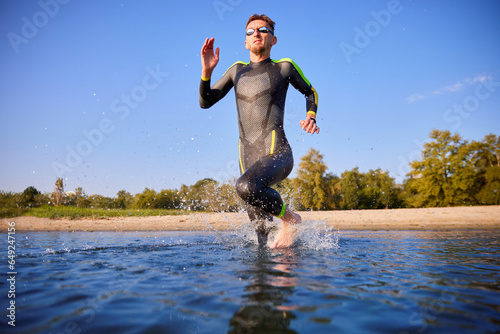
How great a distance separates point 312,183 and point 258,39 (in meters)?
32.4

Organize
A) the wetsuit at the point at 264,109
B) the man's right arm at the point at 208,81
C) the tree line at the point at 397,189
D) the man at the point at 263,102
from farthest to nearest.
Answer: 1. the tree line at the point at 397,189
2. the man's right arm at the point at 208,81
3. the man at the point at 263,102
4. the wetsuit at the point at 264,109

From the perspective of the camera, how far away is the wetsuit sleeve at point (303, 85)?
13.7 ft

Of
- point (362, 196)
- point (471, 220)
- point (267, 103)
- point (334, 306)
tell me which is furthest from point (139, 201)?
point (334, 306)

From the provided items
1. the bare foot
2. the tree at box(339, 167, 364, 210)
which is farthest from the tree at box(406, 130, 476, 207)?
the bare foot

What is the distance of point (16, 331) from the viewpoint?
54.4 inches

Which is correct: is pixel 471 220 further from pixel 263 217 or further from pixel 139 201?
pixel 139 201

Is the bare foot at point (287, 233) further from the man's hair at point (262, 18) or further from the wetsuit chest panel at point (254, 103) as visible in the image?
the man's hair at point (262, 18)

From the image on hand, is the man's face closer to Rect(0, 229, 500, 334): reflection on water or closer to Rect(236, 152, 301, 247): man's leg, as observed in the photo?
Rect(236, 152, 301, 247): man's leg

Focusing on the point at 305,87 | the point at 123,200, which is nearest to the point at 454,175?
the point at 305,87

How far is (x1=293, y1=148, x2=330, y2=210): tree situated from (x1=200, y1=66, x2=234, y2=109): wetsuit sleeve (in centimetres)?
3067

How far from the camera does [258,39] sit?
4.17 metres

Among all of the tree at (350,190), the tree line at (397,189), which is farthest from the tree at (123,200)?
the tree at (350,190)

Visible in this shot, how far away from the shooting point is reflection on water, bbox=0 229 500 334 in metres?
1.43

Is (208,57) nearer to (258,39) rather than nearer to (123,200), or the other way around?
(258,39)
